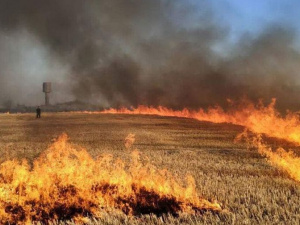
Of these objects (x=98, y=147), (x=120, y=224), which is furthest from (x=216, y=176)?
(x=98, y=147)

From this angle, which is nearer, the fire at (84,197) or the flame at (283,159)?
the fire at (84,197)

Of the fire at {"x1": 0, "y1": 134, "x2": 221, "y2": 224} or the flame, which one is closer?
the fire at {"x1": 0, "y1": 134, "x2": 221, "y2": 224}

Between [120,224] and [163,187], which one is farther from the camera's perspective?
[163,187]

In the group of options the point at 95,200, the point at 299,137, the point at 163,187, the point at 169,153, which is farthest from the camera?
the point at 299,137

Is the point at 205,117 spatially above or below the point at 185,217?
above

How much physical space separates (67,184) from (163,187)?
2953 millimetres

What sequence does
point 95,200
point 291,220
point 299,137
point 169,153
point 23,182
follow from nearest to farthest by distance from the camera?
point 291,220
point 95,200
point 23,182
point 169,153
point 299,137

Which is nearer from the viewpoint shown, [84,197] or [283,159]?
[84,197]

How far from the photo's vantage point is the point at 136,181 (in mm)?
12805

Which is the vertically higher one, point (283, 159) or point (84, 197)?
point (283, 159)

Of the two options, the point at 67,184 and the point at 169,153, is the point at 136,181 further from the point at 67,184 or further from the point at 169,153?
the point at 169,153

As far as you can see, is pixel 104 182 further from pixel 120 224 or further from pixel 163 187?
pixel 120 224

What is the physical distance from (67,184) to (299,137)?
23.0 m

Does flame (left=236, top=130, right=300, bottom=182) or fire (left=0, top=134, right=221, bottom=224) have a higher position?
flame (left=236, top=130, right=300, bottom=182)
